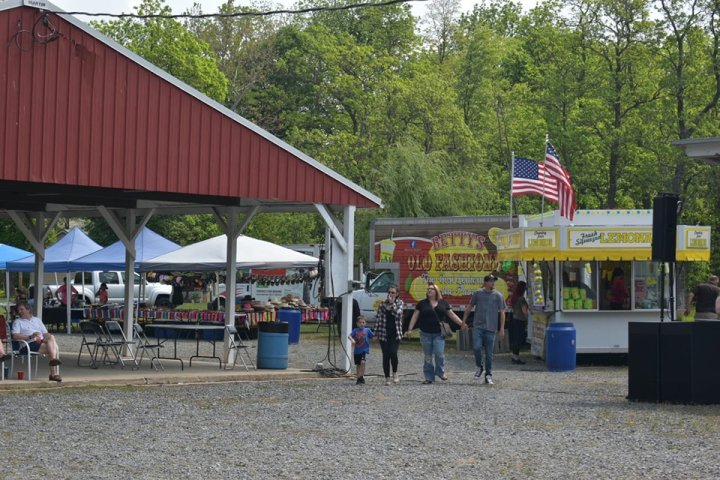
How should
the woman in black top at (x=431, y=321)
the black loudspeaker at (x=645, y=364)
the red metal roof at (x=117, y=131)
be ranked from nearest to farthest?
the black loudspeaker at (x=645, y=364) → the red metal roof at (x=117, y=131) → the woman in black top at (x=431, y=321)

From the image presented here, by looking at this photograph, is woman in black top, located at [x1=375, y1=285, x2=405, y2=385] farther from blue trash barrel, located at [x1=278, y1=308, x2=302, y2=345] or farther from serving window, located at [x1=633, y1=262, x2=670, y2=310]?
blue trash barrel, located at [x1=278, y1=308, x2=302, y2=345]

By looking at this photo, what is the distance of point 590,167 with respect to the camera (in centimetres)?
4412

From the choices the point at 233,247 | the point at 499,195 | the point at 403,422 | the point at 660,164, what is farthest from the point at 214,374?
the point at 499,195

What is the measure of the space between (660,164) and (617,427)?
2801 centimetres

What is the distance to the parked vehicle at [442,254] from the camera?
96.6 ft

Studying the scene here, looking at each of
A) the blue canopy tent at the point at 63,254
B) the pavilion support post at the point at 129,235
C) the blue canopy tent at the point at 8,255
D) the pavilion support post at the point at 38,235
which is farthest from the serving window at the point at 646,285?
the blue canopy tent at the point at 8,255

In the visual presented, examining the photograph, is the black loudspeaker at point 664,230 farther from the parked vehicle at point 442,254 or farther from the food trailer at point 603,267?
the parked vehicle at point 442,254

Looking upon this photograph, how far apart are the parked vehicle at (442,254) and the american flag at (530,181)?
2.59 m

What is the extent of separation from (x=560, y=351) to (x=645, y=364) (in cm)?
586

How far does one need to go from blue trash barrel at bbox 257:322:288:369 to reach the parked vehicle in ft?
28.3

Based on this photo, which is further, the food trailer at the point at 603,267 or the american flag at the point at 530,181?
the american flag at the point at 530,181

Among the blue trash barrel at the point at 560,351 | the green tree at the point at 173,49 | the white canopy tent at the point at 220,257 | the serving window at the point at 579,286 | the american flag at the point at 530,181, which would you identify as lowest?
the blue trash barrel at the point at 560,351

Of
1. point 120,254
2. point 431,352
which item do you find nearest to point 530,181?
point 431,352

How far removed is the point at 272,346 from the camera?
21578mm
